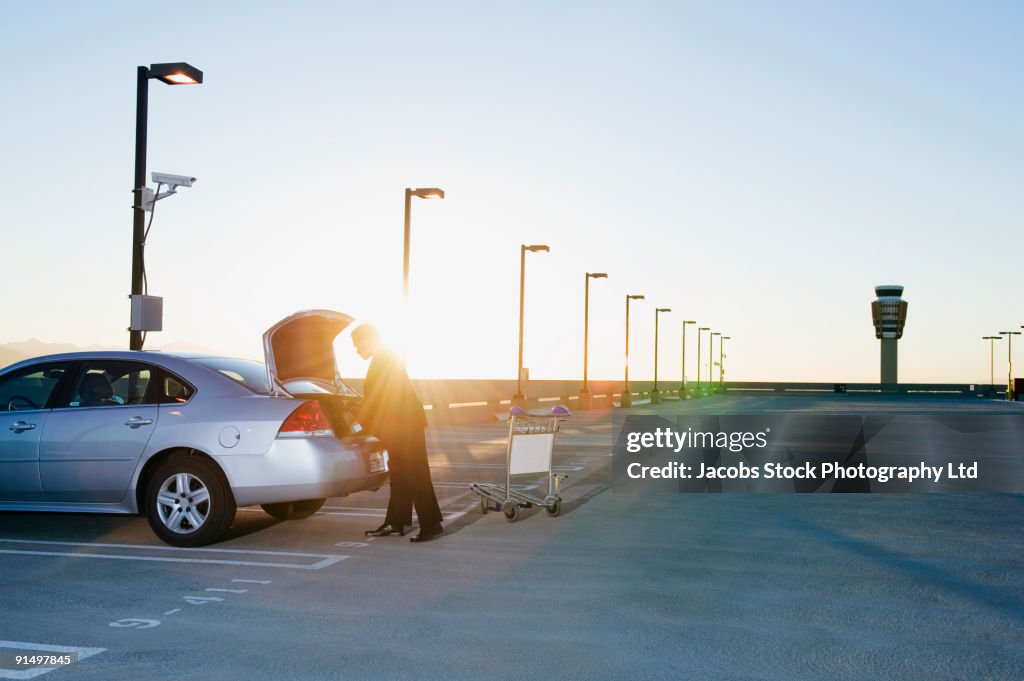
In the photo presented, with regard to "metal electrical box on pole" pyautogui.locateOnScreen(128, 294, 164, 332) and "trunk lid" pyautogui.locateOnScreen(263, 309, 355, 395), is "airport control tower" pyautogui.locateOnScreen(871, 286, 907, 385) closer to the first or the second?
"metal electrical box on pole" pyautogui.locateOnScreen(128, 294, 164, 332)

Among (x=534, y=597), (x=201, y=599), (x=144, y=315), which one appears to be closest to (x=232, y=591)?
(x=201, y=599)

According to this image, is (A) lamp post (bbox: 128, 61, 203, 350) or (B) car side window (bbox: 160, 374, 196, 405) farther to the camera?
(A) lamp post (bbox: 128, 61, 203, 350)

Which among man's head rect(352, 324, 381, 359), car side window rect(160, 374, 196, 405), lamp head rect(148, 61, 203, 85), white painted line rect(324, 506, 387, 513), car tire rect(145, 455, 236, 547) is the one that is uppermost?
lamp head rect(148, 61, 203, 85)

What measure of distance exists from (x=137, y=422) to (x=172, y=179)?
6.16 m

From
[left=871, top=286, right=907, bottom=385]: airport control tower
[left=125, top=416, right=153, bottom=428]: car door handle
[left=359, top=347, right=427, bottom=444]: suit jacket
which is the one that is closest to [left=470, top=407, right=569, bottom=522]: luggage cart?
[left=359, top=347, right=427, bottom=444]: suit jacket

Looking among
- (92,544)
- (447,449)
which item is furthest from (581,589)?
(447,449)

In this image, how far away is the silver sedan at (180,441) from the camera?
28.1 ft

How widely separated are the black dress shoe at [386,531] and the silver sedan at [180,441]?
366 mm

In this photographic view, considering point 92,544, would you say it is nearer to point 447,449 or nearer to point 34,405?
point 34,405

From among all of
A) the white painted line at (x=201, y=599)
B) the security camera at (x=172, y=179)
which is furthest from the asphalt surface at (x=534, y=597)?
the security camera at (x=172, y=179)

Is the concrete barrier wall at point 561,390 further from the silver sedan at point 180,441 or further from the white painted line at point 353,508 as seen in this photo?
the silver sedan at point 180,441

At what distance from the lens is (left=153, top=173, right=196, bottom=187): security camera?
45.9 ft

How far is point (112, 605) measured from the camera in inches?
257

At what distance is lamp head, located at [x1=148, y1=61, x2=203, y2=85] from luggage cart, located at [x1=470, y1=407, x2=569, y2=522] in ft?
22.4
